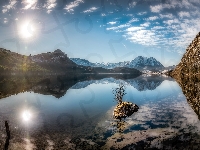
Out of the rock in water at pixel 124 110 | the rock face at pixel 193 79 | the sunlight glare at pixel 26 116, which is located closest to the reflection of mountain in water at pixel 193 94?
the rock face at pixel 193 79

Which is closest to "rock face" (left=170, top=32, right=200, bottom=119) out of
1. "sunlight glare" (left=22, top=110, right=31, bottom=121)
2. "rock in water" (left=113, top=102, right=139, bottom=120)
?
"rock in water" (left=113, top=102, right=139, bottom=120)

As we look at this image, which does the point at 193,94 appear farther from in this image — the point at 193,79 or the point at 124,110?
the point at 193,79

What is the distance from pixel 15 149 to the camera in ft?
66.3

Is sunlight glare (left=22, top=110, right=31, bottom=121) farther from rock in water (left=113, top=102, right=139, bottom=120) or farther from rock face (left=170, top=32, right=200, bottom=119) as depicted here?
rock face (left=170, top=32, right=200, bottom=119)

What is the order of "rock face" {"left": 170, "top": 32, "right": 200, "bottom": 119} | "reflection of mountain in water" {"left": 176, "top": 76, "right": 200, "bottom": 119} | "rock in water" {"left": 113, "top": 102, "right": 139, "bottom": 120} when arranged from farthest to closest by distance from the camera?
1. "rock face" {"left": 170, "top": 32, "right": 200, "bottom": 119}
2. "reflection of mountain in water" {"left": 176, "top": 76, "right": 200, "bottom": 119}
3. "rock in water" {"left": 113, "top": 102, "right": 139, "bottom": 120}

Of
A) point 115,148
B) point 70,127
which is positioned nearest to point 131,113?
point 70,127

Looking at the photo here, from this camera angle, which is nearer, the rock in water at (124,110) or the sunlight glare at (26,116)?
the rock in water at (124,110)

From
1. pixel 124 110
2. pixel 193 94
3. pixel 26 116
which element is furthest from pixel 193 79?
pixel 26 116

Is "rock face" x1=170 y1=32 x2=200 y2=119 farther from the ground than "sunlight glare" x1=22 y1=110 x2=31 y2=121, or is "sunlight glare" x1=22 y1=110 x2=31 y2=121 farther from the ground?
"rock face" x1=170 y1=32 x2=200 y2=119

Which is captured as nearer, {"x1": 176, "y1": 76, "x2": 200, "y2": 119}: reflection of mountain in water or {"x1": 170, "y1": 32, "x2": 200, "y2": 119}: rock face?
{"x1": 176, "y1": 76, "x2": 200, "y2": 119}: reflection of mountain in water

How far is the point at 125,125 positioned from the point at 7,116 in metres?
21.6

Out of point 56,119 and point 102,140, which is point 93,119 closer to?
point 56,119

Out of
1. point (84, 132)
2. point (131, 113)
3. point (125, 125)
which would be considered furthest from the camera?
point (131, 113)

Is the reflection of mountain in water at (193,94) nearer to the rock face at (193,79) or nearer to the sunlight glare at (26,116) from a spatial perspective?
the rock face at (193,79)
